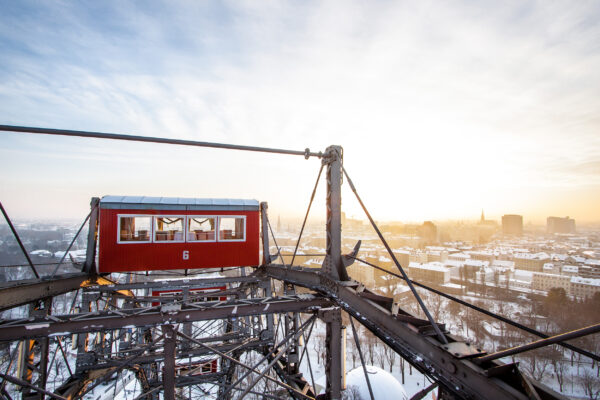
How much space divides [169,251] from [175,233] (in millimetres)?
696

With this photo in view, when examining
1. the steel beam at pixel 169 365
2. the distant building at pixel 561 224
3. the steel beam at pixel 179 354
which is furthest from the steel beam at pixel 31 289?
the distant building at pixel 561 224

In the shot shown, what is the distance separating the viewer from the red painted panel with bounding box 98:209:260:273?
945 cm

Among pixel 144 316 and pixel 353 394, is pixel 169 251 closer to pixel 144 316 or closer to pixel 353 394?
pixel 144 316

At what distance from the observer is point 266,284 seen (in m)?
10.9

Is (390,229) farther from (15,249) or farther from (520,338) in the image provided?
(15,249)

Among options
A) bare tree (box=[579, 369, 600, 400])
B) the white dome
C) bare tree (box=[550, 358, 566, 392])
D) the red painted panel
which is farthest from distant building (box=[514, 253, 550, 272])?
the red painted panel

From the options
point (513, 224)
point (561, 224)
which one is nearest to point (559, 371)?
point (561, 224)

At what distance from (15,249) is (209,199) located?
87695 mm

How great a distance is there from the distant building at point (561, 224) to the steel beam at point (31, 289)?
172m

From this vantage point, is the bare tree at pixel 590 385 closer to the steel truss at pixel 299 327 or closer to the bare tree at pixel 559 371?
Result: the bare tree at pixel 559 371

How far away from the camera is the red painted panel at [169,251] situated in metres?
9.45

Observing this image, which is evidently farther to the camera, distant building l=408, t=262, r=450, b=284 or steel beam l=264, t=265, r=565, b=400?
distant building l=408, t=262, r=450, b=284

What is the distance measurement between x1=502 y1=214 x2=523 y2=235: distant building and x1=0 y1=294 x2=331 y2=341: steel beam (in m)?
173

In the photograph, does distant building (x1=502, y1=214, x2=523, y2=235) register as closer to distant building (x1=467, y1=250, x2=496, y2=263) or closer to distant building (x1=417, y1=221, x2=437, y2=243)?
distant building (x1=417, y1=221, x2=437, y2=243)
